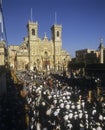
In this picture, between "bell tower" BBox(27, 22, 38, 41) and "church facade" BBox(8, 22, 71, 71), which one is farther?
"bell tower" BBox(27, 22, 38, 41)

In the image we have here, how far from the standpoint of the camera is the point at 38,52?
67.4m

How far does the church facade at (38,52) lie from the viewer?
65.4 m

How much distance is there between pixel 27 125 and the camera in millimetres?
10602

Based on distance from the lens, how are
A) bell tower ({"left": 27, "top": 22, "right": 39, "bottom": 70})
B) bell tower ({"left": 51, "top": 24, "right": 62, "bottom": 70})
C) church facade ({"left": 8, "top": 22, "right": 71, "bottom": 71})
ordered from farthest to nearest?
bell tower ({"left": 51, "top": 24, "right": 62, "bottom": 70}) < bell tower ({"left": 27, "top": 22, "right": 39, "bottom": 70}) < church facade ({"left": 8, "top": 22, "right": 71, "bottom": 71})

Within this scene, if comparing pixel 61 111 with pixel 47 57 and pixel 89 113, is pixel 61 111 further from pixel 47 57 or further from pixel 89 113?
pixel 47 57

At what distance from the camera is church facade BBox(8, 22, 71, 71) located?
6538cm

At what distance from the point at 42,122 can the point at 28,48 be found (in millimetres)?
55758

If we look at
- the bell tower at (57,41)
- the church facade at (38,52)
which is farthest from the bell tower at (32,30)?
the bell tower at (57,41)

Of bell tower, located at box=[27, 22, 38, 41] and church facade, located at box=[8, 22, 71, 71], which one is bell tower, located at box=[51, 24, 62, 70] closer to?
church facade, located at box=[8, 22, 71, 71]

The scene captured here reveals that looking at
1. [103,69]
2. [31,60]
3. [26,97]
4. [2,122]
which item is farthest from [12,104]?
[31,60]

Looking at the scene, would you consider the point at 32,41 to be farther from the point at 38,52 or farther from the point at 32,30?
the point at 38,52

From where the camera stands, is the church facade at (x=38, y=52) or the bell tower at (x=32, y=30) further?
the bell tower at (x=32, y=30)

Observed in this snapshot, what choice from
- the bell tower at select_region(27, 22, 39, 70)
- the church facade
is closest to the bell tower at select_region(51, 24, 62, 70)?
the church facade

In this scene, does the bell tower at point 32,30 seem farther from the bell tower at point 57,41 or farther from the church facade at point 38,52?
the bell tower at point 57,41
